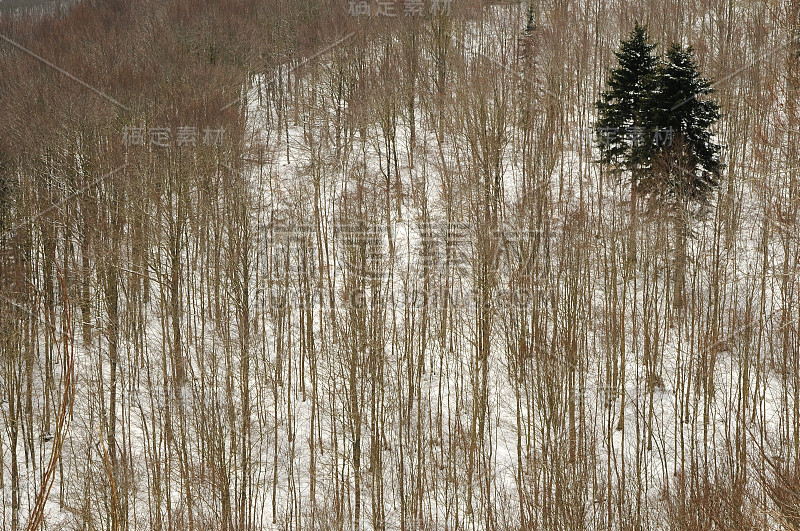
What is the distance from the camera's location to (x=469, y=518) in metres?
18.7

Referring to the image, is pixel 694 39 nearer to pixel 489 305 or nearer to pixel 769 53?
pixel 769 53

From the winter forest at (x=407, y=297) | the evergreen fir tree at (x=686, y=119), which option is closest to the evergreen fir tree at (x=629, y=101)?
the winter forest at (x=407, y=297)

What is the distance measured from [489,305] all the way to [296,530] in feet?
27.5

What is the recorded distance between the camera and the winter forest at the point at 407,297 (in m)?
18.3

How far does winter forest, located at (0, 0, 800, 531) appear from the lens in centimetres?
1833

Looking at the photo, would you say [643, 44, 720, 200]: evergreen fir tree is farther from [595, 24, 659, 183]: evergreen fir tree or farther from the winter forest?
[595, 24, 659, 183]: evergreen fir tree

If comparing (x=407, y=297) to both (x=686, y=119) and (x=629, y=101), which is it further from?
(x=629, y=101)

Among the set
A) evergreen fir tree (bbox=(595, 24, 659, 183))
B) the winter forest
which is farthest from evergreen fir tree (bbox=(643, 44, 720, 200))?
evergreen fir tree (bbox=(595, 24, 659, 183))

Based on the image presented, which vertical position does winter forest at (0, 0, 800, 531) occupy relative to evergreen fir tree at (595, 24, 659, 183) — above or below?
below

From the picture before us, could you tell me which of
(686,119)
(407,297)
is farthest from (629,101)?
(407,297)

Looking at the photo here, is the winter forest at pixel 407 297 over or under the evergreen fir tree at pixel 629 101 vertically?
under

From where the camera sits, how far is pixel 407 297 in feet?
76.0

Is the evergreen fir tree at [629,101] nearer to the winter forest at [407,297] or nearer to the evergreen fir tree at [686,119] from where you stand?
the winter forest at [407,297]

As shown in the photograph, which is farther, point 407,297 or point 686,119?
point 686,119
